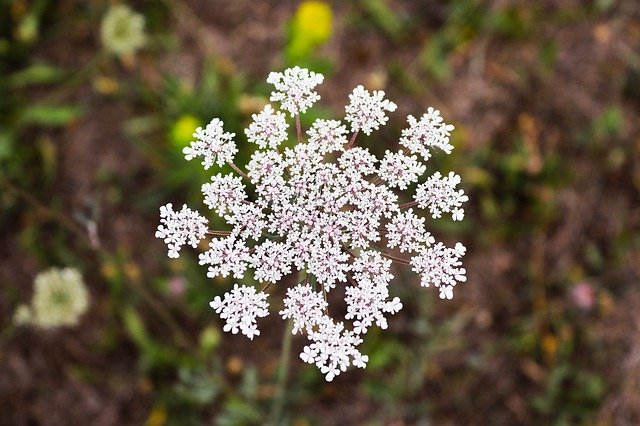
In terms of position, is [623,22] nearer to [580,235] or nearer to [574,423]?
[580,235]

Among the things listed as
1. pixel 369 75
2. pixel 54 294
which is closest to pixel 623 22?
pixel 369 75

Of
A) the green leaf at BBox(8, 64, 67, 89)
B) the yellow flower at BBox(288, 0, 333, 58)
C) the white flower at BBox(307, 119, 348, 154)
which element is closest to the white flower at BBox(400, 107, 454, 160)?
the white flower at BBox(307, 119, 348, 154)

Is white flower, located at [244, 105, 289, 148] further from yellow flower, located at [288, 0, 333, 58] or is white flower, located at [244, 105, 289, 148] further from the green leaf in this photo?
the green leaf

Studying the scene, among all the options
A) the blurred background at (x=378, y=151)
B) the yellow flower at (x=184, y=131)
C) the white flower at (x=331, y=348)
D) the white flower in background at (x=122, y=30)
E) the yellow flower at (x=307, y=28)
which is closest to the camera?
the white flower at (x=331, y=348)

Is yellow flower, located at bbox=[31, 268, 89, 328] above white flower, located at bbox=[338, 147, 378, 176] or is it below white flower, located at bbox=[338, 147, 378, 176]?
above

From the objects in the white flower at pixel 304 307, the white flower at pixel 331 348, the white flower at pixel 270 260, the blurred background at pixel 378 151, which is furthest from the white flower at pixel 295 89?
the blurred background at pixel 378 151

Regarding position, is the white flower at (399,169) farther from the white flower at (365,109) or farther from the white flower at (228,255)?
the white flower at (228,255)
